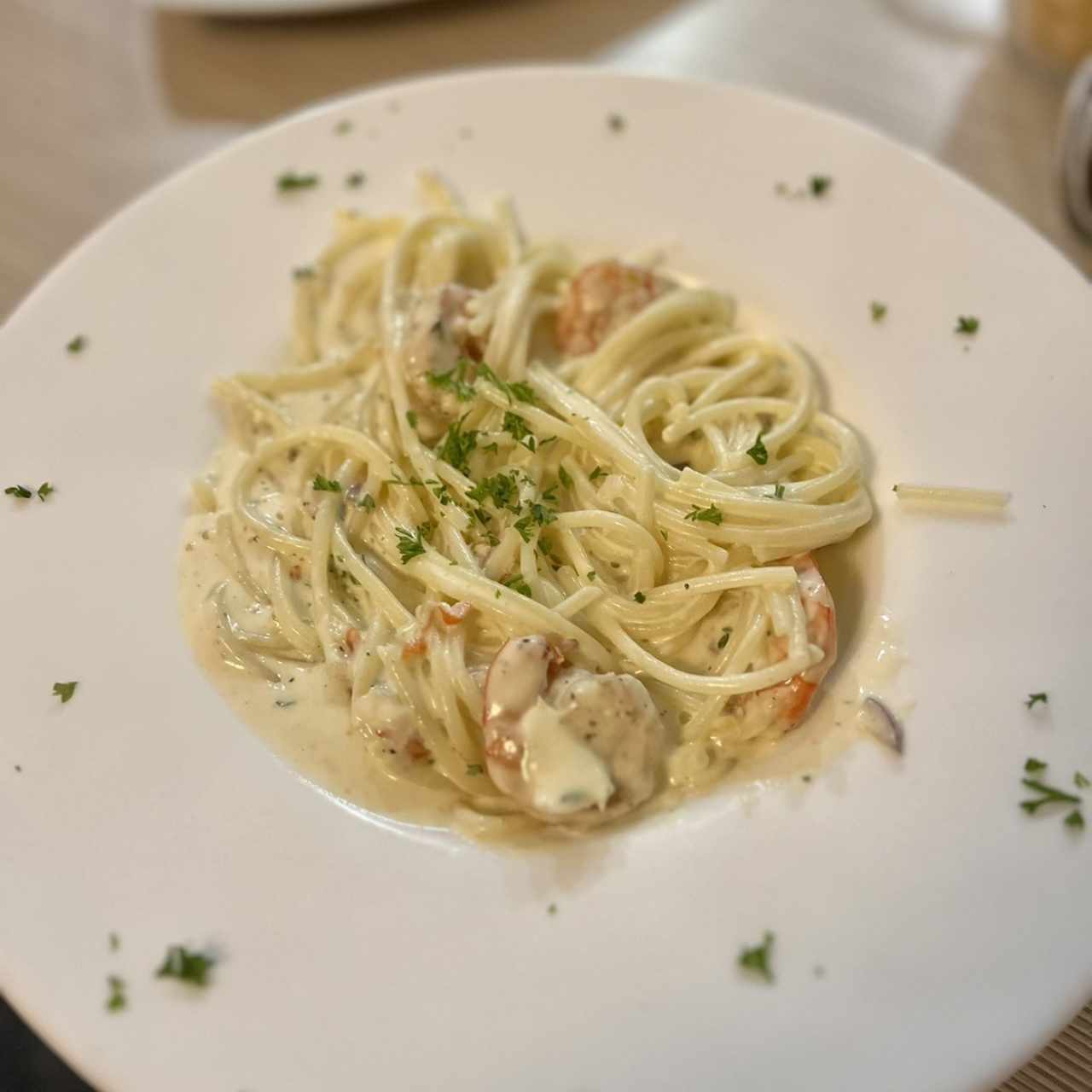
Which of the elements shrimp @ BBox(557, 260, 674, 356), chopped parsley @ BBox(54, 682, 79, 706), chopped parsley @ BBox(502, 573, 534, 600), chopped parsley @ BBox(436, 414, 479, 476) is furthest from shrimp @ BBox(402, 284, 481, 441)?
chopped parsley @ BBox(54, 682, 79, 706)

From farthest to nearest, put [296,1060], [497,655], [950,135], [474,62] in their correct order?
1. [474,62]
2. [950,135]
3. [497,655]
4. [296,1060]

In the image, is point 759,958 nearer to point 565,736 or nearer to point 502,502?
point 565,736

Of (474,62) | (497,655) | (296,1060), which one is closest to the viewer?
(296,1060)

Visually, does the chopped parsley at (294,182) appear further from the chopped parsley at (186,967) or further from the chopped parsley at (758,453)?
the chopped parsley at (186,967)

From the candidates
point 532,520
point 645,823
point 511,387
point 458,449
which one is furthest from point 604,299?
point 645,823

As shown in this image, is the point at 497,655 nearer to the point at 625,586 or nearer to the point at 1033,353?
the point at 625,586

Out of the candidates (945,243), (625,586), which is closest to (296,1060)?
(625,586)

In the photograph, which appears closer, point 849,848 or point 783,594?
point 849,848
